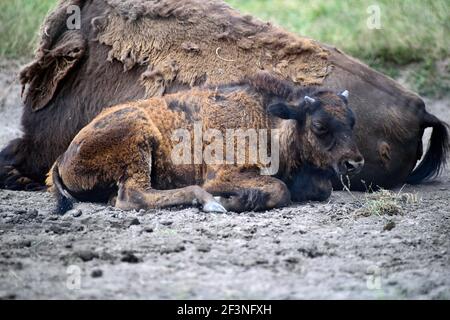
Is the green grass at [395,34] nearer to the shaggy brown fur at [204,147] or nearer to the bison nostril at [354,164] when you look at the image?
the shaggy brown fur at [204,147]

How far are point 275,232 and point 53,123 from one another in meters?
2.57

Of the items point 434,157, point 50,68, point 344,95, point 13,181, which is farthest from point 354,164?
point 13,181

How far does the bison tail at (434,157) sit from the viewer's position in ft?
24.4

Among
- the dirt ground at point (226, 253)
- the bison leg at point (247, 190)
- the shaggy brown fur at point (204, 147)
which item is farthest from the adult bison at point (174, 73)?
the bison leg at point (247, 190)

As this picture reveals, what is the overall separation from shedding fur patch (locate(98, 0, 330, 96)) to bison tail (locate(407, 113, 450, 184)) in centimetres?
105

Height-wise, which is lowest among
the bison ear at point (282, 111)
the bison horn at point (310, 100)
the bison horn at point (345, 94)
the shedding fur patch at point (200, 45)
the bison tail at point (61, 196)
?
the bison tail at point (61, 196)

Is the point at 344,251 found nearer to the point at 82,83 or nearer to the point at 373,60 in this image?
the point at 82,83

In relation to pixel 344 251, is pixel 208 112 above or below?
above

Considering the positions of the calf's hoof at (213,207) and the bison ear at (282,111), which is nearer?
the calf's hoof at (213,207)

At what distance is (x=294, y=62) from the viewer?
23.7 ft

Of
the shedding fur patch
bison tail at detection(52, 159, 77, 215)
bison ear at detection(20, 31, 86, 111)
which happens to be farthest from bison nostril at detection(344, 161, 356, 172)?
bison ear at detection(20, 31, 86, 111)

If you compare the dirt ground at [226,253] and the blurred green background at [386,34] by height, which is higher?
the blurred green background at [386,34]

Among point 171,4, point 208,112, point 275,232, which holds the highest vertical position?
point 171,4
